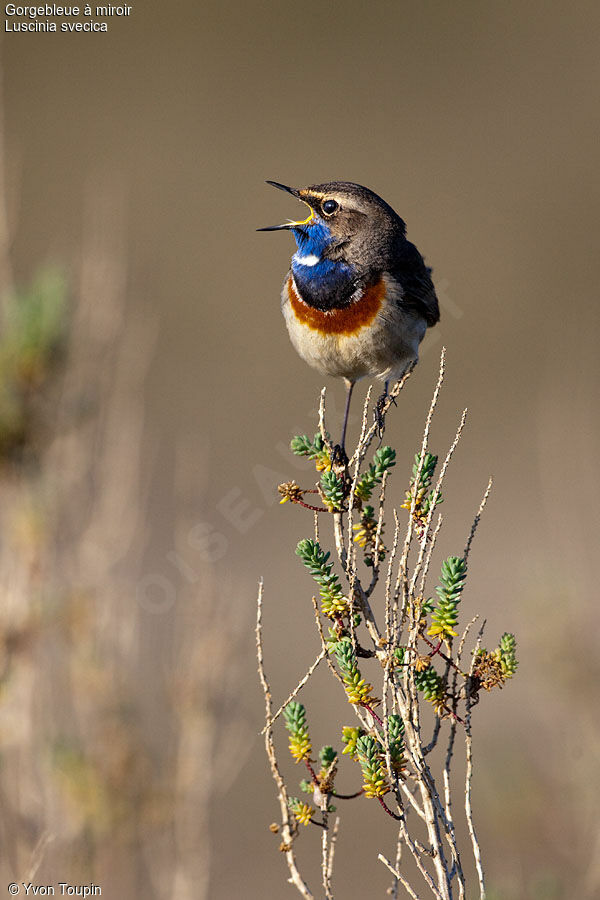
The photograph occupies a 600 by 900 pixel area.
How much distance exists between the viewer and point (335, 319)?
4.08 metres

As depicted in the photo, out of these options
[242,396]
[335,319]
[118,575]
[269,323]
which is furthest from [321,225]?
[269,323]

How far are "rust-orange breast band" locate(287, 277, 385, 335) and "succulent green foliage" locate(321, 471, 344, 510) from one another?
61.5 inches

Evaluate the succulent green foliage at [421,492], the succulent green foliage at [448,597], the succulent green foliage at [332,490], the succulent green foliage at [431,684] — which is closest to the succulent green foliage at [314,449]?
the succulent green foliage at [332,490]

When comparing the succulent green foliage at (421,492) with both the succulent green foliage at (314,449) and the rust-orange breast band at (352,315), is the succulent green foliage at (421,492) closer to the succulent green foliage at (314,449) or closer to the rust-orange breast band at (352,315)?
the succulent green foliage at (314,449)

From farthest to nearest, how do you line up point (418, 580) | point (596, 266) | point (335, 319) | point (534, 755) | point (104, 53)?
point (104, 53) → point (596, 266) → point (534, 755) → point (335, 319) → point (418, 580)

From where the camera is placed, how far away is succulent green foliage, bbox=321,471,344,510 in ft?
8.53

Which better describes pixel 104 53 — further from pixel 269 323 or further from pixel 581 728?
pixel 581 728

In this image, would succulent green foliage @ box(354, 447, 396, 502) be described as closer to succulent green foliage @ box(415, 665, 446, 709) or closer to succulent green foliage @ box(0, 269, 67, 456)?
succulent green foliage @ box(415, 665, 446, 709)

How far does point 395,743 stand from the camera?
7.61ft

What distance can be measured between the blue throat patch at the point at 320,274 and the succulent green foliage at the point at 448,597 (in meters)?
1.95

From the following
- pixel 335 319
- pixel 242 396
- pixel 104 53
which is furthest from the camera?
pixel 104 53

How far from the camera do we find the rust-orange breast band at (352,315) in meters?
4.08

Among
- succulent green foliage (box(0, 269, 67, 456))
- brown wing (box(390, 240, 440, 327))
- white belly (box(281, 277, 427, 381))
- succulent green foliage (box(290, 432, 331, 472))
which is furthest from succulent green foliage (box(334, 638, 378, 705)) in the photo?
succulent green foliage (box(0, 269, 67, 456))

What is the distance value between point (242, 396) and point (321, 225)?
27.1 feet
